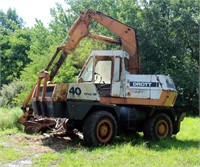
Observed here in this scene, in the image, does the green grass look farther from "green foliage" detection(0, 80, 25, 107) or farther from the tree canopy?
"green foliage" detection(0, 80, 25, 107)

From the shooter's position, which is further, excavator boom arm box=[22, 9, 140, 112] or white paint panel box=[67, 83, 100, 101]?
excavator boom arm box=[22, 9, 140, 112]

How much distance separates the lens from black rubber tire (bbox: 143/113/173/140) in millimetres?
10711

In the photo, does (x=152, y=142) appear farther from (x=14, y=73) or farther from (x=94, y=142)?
(x=14, y=73)

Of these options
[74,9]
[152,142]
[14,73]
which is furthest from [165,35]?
[14,73]

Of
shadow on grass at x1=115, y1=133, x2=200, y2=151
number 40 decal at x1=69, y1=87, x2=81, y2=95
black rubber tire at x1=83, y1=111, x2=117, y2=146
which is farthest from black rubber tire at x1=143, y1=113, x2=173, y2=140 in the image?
number 40 decal at x1=69, y1=87, x2=81, y2=95

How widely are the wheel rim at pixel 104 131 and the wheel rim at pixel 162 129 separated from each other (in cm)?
205

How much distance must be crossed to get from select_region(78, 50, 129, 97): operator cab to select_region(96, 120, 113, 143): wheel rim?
1.30 metres

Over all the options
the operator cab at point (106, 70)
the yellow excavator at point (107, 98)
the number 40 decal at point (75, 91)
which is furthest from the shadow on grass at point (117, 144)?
the operator cab at point (106, 70)

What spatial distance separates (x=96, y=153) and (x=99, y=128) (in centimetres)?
131

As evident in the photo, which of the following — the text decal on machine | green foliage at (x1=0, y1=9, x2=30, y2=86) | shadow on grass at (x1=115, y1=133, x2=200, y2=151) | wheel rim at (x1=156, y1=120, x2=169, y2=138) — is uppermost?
green foliage at (x1=0, y1=9, x2=30, y2=86)

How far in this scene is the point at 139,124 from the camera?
11.0 metres

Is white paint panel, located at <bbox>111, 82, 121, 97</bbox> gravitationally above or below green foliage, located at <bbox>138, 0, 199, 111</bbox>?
below

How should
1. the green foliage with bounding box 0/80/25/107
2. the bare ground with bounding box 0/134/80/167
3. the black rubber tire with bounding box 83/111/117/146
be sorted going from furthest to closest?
the green foliage with bounding box 0/80/25/107, the black rubber tire with bounding box 83/111/117/146, the bare ground with bounding box 0/134/80/167

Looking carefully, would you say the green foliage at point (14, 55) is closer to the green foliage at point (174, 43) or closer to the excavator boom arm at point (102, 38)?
the green foliage at point (174, 43)
